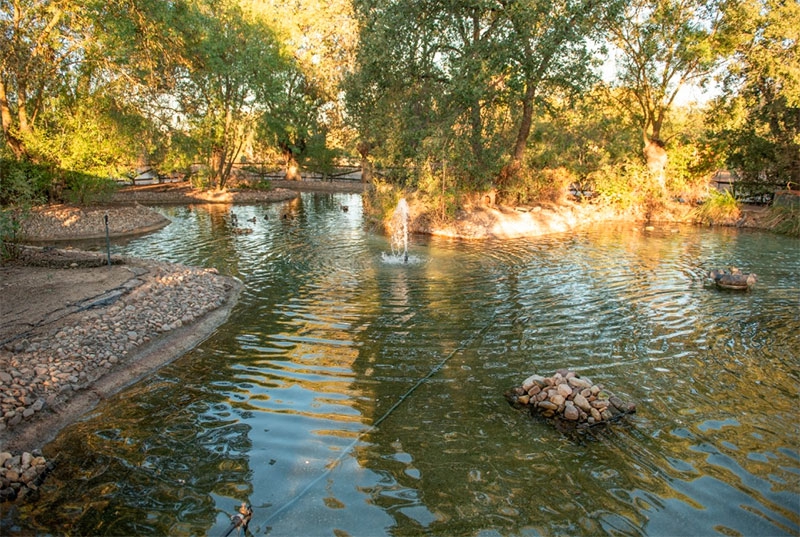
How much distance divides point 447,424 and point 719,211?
22454 millimetres

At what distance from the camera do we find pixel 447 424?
6.66 m

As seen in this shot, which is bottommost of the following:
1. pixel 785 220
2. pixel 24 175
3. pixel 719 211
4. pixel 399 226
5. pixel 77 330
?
pixel 77 330

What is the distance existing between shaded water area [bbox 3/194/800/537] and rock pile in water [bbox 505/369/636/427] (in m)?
0.24

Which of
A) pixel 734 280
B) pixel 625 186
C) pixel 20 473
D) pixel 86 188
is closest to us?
pixel 20 473

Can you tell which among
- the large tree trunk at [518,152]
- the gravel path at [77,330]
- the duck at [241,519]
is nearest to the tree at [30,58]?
the gravel path at [77,330]

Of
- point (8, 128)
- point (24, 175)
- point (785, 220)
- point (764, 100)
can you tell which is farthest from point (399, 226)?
point (764, 100)

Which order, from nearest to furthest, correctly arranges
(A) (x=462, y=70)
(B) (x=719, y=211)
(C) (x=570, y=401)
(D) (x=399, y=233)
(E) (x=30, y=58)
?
(C) (x=570, y=401)
(E) (x=30, y=58)
(A) (x=462, y=70)
(D) (x=399, y=233)
(B) (x=719, y=211)

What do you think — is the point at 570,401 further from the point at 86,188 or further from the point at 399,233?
the point at 86,188

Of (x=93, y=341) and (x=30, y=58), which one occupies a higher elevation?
(x=30, y=58)

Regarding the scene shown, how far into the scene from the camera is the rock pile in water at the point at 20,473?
5254mm

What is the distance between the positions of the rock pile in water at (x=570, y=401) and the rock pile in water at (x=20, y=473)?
5607mm

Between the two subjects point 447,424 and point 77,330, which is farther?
point 77,330

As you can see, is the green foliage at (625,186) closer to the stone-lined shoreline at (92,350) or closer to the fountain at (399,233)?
the fountain at (399,233)

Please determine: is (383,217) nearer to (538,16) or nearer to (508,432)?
(538,16)
